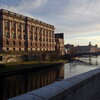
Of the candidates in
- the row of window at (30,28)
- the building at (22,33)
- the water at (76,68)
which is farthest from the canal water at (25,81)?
the row of window at (30,28)

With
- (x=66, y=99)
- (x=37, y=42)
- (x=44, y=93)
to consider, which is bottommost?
(x=66, y=99)

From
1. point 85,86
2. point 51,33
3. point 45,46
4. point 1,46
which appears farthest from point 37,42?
point 85,86

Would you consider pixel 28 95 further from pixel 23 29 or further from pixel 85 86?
pixel 23 29

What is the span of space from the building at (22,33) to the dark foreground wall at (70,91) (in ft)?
222

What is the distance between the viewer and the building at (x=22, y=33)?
75688 millimetres

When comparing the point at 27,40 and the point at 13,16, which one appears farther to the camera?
the point at 27,40

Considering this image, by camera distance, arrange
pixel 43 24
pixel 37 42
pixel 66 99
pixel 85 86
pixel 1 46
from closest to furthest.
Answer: pixel 66 99 < pixel 85 86 < pixel 1 46 < pixel 37 42 < pixel 43 24

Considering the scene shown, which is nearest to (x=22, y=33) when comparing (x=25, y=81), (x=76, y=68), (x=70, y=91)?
(x=76, y=68)

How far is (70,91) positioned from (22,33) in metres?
82.9

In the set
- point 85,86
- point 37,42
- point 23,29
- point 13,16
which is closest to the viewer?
point 85,86

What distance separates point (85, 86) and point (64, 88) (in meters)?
2.22

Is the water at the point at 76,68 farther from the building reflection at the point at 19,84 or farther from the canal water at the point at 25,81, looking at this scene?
the building reflection at the point at 19,84

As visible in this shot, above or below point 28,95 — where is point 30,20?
above

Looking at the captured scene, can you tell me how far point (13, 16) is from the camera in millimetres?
81125
